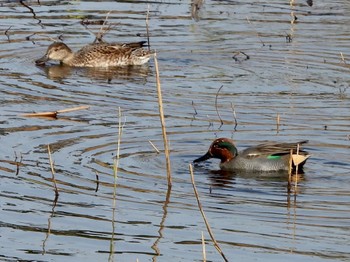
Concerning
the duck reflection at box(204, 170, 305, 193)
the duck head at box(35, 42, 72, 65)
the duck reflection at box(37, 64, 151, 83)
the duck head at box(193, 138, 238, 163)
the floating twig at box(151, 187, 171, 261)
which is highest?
the floating twig at box(151, 187, 171, 261)

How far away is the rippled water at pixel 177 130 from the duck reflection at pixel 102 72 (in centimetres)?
3

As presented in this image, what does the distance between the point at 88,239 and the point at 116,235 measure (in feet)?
0.75

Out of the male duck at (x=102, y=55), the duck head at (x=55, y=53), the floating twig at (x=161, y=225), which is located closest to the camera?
the floating twig at (x=161, y=225)

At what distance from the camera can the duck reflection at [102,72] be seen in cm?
1662

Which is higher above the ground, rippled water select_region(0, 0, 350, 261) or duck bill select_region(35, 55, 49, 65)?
rippled water select_region(0, 0, 350, 261)

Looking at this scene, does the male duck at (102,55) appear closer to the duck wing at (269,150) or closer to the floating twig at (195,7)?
the floating twig at (195,7)

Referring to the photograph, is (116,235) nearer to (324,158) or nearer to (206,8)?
(324,158)

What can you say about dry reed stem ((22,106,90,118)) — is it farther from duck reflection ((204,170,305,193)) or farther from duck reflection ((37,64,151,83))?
duck reflection ((37,64,151,83))

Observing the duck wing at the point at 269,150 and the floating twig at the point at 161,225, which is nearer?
the floating twig at the point at 161,225

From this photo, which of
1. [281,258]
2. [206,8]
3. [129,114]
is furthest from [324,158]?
[206,8]

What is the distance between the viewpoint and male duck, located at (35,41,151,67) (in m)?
17.4

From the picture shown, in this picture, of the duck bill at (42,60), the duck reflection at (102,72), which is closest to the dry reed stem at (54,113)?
the duck reflection at (102,72)

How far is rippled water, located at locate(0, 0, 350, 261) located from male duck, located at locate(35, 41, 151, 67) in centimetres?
25

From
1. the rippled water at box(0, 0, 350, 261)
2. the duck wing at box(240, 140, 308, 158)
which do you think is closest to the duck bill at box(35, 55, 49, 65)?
the rippled water at box(0, 0, 350, 261)
